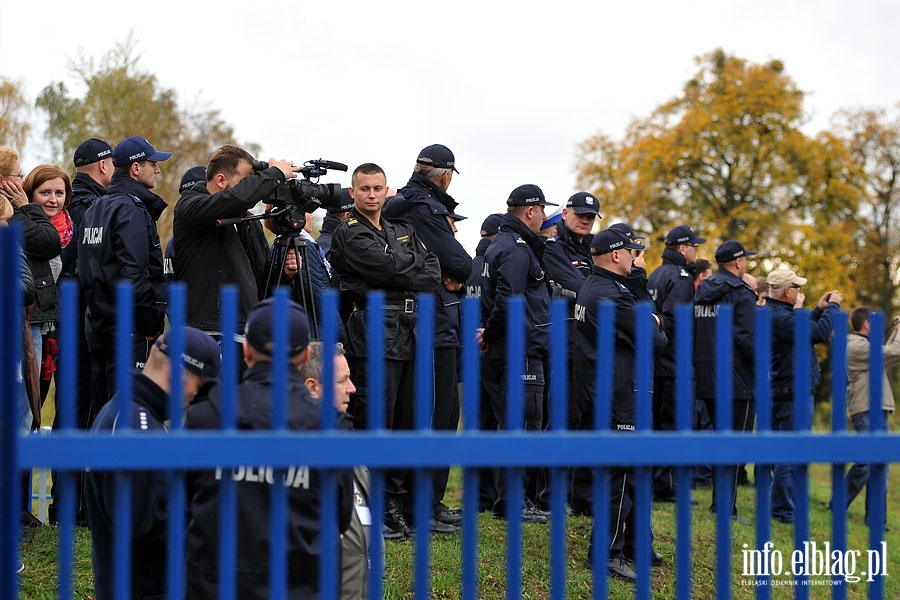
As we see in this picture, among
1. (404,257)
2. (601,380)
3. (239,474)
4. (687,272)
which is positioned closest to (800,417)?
(601,380)

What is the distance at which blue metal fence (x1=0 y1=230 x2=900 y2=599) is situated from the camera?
2.56 meters

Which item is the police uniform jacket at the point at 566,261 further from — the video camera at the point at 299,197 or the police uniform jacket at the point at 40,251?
the police uniform jacket at the point at 40,251

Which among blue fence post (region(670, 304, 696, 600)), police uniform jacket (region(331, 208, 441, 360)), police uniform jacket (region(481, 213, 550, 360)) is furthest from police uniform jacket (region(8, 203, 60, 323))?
blue fence post (region(670, 304, 696, 600))

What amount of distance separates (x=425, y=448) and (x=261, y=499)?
0.54 meters

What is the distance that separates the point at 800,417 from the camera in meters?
3.10

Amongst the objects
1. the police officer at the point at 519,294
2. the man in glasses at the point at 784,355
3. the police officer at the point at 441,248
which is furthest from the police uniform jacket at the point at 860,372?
the police officer at the point at 441,248

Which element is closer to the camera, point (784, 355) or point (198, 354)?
point (198, 354)

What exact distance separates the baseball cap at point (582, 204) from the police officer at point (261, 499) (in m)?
4.86

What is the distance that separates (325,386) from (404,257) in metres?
3.42

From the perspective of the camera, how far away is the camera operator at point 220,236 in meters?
5.48

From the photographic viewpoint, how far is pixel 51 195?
6.15 metres

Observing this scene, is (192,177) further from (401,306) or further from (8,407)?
(8,407)

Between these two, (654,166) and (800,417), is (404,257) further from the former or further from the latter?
(654,166)

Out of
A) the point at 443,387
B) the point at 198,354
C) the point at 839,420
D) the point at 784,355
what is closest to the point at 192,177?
the point at 443,387
